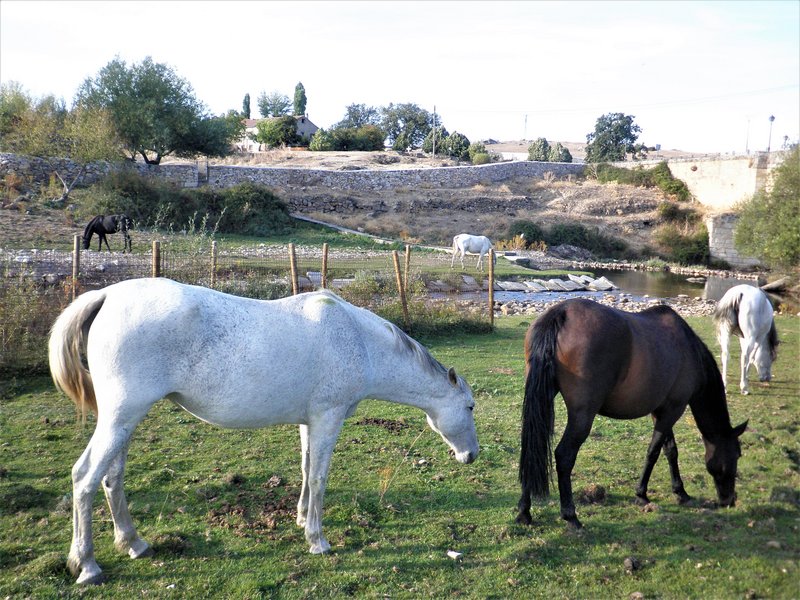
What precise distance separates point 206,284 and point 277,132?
47.2 metres

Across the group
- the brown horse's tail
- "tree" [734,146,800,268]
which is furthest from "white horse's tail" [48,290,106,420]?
"tree" [734,146,800,268]

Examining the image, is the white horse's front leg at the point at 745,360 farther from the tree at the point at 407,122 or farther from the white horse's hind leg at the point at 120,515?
the tree at the point at 407,122

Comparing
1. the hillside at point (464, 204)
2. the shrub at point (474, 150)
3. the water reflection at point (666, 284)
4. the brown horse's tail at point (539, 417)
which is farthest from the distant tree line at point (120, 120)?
the brown horse's tail at point (539, 417)

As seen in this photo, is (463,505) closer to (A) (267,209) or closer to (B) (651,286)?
(B) (651,286)

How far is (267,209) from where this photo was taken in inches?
1227

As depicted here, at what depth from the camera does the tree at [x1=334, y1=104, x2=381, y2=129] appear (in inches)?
2815

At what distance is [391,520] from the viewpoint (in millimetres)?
4789

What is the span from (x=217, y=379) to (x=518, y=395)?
5.43 m

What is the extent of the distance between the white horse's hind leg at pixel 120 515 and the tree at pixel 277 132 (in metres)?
54.6

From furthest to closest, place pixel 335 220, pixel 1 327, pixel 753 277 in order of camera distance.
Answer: pixel 335 220, pixel 753 277, pixel 1 327

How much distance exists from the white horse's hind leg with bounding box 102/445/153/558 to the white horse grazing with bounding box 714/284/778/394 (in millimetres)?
8108

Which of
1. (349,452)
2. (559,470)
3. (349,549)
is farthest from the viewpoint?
(349,452)

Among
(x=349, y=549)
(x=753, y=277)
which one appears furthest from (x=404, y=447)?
(x=753, y=277)

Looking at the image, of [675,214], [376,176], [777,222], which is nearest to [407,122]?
[376,176]
